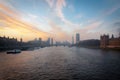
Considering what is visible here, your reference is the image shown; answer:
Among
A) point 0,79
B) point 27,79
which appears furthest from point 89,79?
point 0,79

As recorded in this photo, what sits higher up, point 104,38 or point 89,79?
point 104,38

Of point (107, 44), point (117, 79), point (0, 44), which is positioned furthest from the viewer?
point (107, 44)

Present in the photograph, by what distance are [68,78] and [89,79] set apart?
505 centimetres

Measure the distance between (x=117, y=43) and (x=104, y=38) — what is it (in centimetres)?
3645

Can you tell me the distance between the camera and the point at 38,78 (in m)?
29.5

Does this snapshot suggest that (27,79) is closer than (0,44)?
Yes

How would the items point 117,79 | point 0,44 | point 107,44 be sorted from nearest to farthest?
1. point 117,79
2. point 0,44
3. point 107,44

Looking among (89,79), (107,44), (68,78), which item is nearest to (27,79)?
(68,78)

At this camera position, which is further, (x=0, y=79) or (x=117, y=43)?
(x=117, y=43)

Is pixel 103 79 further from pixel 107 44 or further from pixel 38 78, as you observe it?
pixel 107 44

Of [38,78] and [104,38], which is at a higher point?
[104,38]

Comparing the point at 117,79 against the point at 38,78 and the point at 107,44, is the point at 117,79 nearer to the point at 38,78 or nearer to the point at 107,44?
the point at 38,78

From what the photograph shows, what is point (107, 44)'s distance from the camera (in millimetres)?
185500

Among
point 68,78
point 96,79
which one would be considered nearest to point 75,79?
point 68,78
